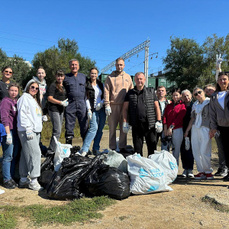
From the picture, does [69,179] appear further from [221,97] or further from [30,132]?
[221,97]

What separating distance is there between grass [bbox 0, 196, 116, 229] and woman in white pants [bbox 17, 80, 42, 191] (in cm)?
74

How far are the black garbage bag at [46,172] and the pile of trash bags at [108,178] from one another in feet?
1.39

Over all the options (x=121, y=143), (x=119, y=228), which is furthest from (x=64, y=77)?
(x=119, y=228)

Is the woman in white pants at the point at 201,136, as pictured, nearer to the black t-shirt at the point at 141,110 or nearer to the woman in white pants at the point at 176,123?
the woman in white pants at the point at 176,123

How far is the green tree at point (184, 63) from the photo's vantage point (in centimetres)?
2486

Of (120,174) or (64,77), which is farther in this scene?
(64,77)

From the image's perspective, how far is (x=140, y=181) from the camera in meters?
3.50

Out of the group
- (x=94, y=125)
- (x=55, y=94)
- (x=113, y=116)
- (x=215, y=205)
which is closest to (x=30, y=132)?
(x=55, y=94)

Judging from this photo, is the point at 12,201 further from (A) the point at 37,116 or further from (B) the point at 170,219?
(B) the point at 170,219

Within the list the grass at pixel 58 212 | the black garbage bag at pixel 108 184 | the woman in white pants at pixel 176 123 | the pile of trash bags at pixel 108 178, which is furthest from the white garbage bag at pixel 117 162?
the woman in white pants at pixel 176 123

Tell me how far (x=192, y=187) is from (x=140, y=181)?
3.21 ft

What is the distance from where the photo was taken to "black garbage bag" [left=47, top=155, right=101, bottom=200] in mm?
3428

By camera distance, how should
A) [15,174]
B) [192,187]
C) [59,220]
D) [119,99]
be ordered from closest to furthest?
[59,220]
[192,187]
[15,174]
[119,99]

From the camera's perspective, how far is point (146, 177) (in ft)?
11.5
